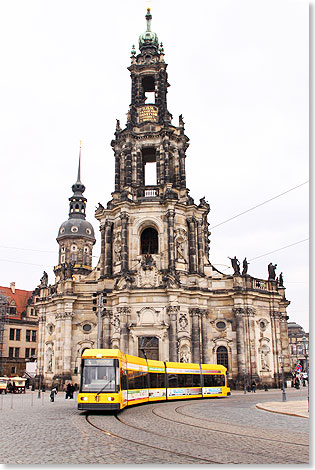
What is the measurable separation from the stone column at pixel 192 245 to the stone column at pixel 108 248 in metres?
7.84

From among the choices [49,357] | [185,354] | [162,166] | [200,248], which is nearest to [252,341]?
[185,354]

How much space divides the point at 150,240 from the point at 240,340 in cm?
1324

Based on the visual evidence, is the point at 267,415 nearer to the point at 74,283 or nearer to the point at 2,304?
the point at 74,283

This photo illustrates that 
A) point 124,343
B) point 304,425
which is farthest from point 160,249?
point 304,425

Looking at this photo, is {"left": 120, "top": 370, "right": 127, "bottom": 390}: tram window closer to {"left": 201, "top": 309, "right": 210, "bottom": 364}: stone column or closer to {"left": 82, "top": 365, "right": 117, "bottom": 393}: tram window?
{"left": 82, "top": 365, "right": 117, "bottom": 393}: tram window

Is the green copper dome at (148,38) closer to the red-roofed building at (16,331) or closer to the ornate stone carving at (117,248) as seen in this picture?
the ornate stone carving at (117,248)

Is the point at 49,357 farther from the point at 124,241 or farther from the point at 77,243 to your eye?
the point at 77,243

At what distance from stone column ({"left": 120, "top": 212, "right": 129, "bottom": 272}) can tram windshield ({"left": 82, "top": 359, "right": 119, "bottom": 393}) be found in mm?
23099

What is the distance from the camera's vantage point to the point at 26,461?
10.2m

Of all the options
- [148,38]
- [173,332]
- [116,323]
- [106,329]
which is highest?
[148,38]

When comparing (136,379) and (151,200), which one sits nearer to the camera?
(136,379)

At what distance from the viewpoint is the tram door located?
43.4 meters

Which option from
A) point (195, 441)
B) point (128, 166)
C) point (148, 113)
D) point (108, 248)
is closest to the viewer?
point (195, 441)

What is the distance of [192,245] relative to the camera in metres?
47.7
